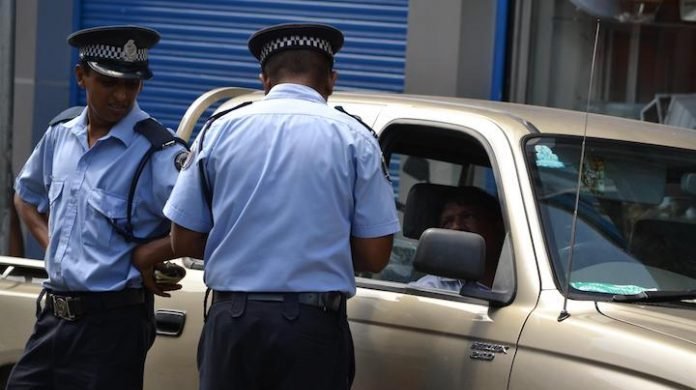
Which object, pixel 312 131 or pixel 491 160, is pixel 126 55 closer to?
pixel 312 131

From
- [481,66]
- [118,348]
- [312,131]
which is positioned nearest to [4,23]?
[481,66]

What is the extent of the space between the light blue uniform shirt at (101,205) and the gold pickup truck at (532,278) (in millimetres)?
442

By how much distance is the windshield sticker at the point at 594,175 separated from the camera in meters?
4.36

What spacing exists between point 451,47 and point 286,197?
18.6ft

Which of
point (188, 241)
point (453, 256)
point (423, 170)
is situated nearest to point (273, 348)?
point (188, 241)

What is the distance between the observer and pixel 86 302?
418cm

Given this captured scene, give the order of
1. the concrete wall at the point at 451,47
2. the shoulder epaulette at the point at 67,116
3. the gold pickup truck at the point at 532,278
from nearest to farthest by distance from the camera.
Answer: the gold pickup truck at the point at 532,278
the shoulder epaulette at the point at 67,116
the concrete wall at the point at 451,47

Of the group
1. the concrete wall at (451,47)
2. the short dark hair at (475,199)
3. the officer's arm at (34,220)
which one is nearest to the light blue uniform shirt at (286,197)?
the officer's arm at (34,220)

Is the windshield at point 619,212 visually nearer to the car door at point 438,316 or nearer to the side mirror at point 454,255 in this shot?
the car door at point 438,316

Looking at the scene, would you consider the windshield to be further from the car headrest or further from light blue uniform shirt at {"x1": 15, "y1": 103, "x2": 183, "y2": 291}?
light blue uniform shirt at {"x1": 15, "y1": 103, "x2": 183, "y2": 291}

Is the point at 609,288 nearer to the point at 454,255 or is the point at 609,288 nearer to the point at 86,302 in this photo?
the point at 454,255

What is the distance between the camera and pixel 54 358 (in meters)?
4.16

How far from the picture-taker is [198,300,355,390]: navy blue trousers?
354cm

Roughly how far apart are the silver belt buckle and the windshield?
155 centimetres
